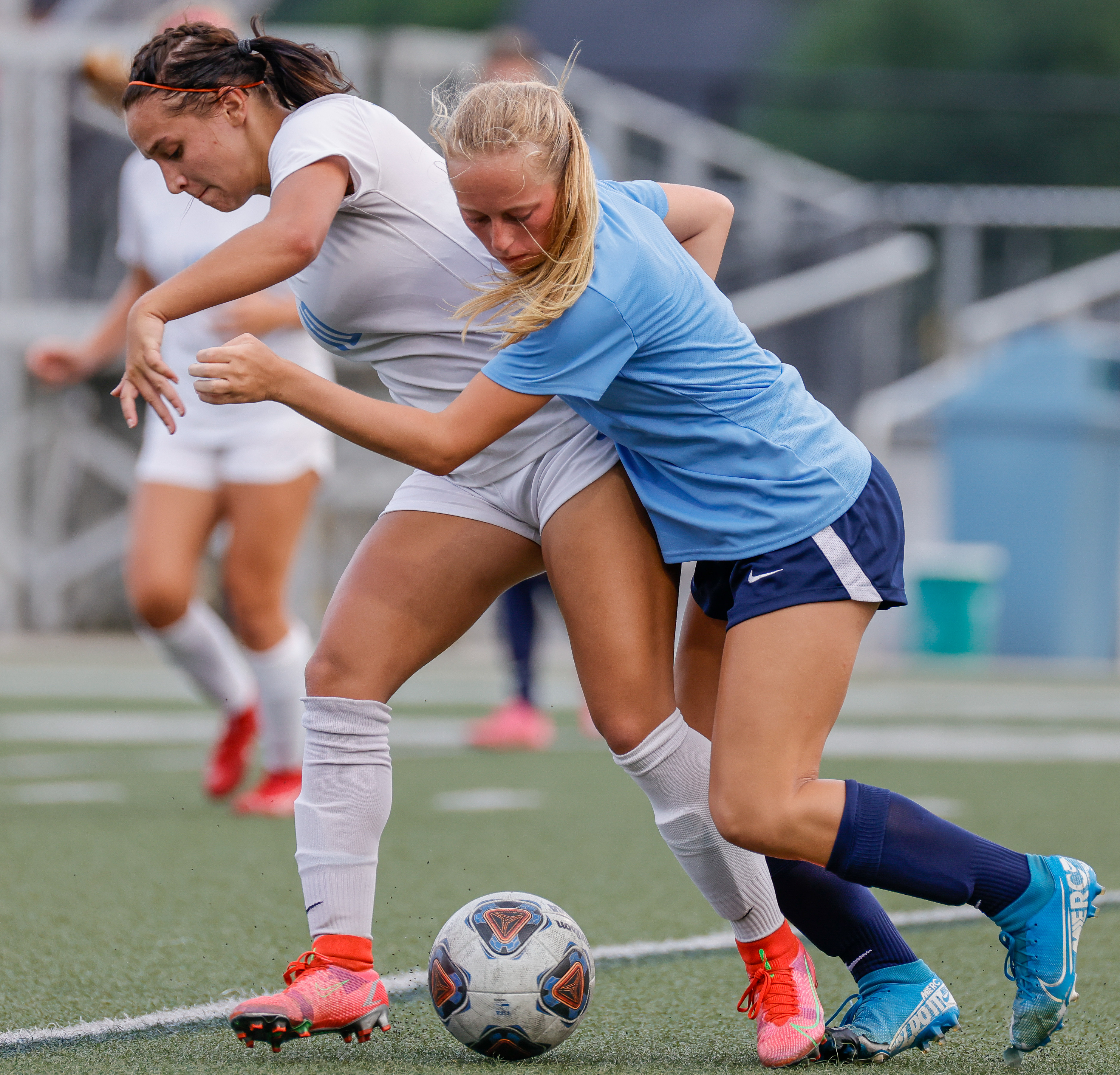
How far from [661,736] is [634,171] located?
13.8m

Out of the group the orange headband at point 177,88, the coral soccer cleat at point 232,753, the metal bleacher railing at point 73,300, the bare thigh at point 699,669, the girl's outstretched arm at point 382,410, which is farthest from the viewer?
the metal bleacher railing at point 73,300

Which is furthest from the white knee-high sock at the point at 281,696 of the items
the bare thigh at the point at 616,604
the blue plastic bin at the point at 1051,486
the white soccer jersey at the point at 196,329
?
the blue plastic bin at the point at 1051,486

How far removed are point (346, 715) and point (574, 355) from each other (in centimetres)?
79

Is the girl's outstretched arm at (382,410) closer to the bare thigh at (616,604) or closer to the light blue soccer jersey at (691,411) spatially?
the light blue soccer jersey at (691,411)

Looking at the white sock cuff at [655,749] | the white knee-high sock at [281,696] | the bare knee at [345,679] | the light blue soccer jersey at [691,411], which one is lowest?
the white knee-high sock at [281,696]

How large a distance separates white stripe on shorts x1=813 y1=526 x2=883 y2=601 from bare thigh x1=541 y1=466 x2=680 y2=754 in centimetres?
31

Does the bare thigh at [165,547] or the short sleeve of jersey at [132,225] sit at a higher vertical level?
the short sleeve of jersey at [132,225]

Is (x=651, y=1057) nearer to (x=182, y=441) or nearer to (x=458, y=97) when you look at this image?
(x=458, y=97)

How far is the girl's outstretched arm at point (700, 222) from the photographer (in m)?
3.19

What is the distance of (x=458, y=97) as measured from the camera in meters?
2.91

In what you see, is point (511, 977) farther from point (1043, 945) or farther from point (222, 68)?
point (222, 68)

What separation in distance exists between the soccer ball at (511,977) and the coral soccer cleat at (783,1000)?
283mm

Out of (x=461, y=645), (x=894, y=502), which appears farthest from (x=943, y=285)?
(x=894, y=502)

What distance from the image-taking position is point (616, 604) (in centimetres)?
297
